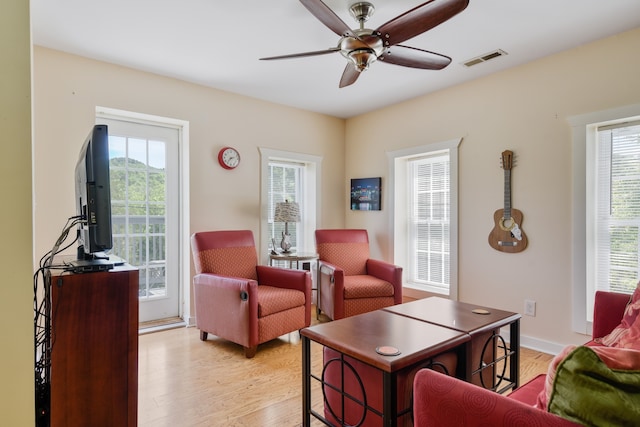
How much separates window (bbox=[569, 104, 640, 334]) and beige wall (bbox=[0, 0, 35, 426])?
131 inches

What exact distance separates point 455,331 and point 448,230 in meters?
2.22

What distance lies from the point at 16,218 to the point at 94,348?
0.58 metres

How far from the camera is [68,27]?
2461 mm

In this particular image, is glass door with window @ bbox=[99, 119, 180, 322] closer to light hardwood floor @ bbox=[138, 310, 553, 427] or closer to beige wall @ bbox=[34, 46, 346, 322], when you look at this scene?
beige wall @ bbox=[34, 46, 346, 322]

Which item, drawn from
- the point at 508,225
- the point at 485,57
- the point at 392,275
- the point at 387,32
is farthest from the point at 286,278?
the point at 485,57

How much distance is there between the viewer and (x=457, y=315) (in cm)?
202

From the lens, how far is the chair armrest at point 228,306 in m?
2.71

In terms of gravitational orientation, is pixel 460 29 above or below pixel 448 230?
above

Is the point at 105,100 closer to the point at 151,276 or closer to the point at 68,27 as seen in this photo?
the point at 68,27

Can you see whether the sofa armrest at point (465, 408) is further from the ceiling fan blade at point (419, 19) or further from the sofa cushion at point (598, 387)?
the ceiling fan blade at point (419, 19)

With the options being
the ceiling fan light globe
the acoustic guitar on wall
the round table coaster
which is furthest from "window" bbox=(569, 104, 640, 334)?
the round table coaster

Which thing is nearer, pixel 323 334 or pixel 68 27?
pixel 323 334

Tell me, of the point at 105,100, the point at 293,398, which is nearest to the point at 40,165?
the point at 105,100

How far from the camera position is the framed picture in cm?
432
